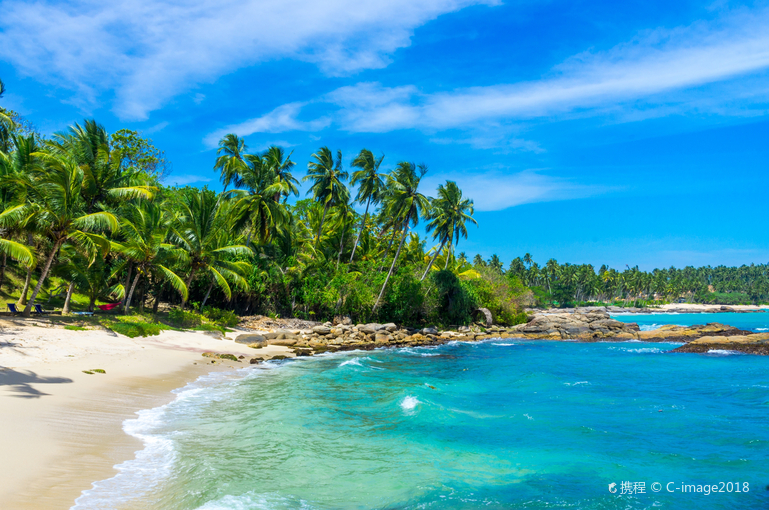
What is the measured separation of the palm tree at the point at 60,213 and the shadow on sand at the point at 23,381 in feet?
29.4

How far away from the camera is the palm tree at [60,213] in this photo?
17.6m

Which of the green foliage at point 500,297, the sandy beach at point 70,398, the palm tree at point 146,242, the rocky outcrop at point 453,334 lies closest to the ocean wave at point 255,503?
the sandy beach at point 70,398

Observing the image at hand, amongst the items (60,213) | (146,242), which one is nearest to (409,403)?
(60,213)

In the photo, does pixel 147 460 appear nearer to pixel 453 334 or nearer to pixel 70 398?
pixel 70 398

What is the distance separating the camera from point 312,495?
22.0ft

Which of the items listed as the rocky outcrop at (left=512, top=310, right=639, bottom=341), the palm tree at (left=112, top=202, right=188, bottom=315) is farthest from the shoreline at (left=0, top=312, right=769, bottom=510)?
the rocky outcrop at (left=512, top=310, right=639, bottom=341)

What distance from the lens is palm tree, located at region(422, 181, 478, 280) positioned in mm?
37969

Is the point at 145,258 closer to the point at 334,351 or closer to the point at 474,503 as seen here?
the point at 334,351

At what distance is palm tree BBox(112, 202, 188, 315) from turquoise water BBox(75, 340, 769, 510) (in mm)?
9993

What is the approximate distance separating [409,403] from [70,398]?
338 inches

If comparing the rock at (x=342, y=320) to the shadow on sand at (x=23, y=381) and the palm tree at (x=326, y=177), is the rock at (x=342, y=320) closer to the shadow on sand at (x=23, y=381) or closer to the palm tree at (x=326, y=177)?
the palm tree at (x=326, y=177)

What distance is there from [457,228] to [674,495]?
3169cm

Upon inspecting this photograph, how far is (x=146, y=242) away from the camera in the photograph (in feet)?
73.6

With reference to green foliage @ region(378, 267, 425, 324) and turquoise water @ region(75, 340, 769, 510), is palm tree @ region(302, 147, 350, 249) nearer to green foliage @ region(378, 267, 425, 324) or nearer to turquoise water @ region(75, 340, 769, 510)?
green foliage @ region(378, 267, 425, 324)
